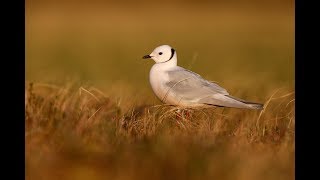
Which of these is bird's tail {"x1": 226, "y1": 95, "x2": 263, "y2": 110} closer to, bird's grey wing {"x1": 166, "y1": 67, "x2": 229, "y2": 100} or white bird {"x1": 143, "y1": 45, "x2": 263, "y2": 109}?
white bird {"x1": 143, "y1": 45, "x2": 263, "y2": 109}

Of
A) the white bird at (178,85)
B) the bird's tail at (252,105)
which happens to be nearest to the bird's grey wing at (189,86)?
the white bird at (178,85)

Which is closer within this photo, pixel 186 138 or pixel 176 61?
pixel 186 138

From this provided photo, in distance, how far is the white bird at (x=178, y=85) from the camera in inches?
228

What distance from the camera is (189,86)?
5852mm

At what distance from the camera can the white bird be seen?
580 centimetres

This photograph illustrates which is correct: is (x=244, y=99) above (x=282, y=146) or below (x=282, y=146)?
above

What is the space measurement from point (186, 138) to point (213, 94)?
0.51 metres

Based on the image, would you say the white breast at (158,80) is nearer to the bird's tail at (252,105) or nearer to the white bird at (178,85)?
the white bird at (178,85)

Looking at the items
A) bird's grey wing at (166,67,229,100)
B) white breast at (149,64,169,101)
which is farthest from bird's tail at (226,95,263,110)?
white breast at (149,64,169,101)

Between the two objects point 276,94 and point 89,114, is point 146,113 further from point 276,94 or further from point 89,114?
point 276,94

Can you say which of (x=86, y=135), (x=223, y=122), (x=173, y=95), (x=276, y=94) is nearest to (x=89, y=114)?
(x=86, y=135)

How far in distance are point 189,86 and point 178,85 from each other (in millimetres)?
95

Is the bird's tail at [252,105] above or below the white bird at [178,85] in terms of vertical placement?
below

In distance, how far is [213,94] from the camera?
5.78 meters
